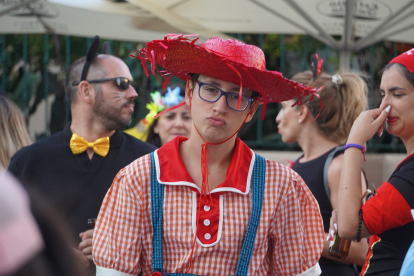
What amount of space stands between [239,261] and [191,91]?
0.72m

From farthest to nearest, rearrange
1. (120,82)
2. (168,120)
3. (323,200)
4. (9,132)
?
1. (168,120)
2. (9,132)
3. (120,82)
4. (323,200)

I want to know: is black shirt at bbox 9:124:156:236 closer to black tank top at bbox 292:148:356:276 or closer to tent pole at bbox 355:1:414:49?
black tank top at bbox 292:148:356:276

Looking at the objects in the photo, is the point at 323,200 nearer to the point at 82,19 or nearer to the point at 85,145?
the point at 85,145

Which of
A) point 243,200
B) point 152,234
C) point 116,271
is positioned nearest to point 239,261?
point 243,200

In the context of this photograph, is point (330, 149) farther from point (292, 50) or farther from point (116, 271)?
point (292, 50)

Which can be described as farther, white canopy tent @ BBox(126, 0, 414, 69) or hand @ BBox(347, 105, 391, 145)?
white canopy tent @ BBox(126, 0, 414, 69)

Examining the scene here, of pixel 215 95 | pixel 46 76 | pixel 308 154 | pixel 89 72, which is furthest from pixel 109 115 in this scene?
pixel 46 76

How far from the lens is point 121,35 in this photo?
546cm

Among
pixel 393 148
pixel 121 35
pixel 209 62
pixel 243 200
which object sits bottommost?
pixel 393 148

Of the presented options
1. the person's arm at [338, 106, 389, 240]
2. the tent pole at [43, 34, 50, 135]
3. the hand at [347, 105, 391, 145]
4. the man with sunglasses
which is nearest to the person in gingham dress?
the person's arm at [338, 106, 389, 240]

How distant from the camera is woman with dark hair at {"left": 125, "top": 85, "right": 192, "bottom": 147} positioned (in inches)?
165

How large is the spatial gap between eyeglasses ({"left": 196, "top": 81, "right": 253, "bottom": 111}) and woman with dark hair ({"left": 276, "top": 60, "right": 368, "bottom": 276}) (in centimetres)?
105

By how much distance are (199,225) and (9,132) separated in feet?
6.97

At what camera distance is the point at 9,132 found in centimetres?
329
